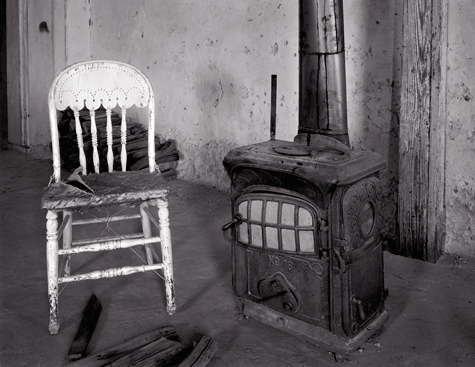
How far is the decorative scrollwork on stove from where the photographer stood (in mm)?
1812

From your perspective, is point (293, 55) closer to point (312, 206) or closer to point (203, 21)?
point (203, 21)

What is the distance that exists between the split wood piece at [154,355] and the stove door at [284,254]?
15.3 inches

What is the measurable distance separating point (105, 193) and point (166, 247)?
33 centimetres

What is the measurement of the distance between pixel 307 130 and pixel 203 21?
2111 millimetres

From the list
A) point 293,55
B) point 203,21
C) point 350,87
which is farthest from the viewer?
point 203,21

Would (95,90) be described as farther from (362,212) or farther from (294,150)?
(362,212)

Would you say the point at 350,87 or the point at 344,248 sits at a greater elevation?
the point at 350,87

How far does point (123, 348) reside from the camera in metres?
1.93

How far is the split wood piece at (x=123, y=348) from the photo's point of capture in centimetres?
184

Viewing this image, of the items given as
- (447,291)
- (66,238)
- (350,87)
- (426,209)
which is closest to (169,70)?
(350,87)

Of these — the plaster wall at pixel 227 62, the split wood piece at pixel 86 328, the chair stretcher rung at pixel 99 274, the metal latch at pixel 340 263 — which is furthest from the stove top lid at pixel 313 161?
the plaster wall at pixel 227 62

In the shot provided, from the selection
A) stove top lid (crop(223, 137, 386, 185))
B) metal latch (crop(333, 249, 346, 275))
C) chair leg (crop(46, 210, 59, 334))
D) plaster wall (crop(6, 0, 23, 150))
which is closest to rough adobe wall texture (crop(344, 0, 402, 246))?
stove top lid (crop(223, 137, 386, 185))

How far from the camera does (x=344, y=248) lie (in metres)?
1.81

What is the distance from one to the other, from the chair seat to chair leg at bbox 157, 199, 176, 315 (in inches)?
2.1
